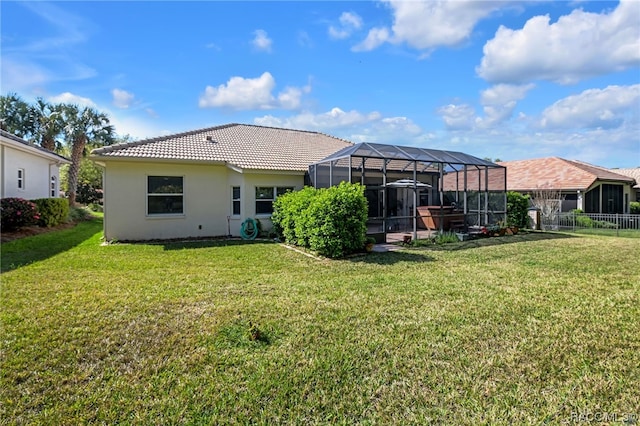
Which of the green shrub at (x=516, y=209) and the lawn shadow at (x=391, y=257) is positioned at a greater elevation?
the green shrub at (x=516, y=209)

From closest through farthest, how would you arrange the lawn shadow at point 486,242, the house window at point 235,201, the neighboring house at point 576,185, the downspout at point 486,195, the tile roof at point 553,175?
the lawn shadow at point 486,242 < the house window at point 235,201 < the downspout at point 486,195 < the neighboring house at point 576,185 < the tile roof at point 553,175

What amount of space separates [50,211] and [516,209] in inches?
880

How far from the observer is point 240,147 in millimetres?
15758

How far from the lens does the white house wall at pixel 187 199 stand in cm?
1212

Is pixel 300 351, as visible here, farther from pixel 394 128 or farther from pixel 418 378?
pixel 394 128

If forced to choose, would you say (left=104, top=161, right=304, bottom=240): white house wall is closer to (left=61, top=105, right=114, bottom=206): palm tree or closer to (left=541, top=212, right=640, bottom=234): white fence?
(left=541, top=212, right=640, bottom=234): white fence

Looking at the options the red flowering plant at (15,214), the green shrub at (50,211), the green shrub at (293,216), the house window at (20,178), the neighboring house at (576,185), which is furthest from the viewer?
the neighboring house at (576,185)

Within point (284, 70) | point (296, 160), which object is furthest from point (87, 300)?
point (284, 70)

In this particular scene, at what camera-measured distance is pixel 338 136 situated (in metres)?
21.8

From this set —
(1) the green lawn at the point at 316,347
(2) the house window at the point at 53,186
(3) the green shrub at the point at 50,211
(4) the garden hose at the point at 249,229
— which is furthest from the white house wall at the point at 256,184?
(2) the house window at the point at 53,186

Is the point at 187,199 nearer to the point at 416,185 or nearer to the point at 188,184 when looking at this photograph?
the point at 188,184

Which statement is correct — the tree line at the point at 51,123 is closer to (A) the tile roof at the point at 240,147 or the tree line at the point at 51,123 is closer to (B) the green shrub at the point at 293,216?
(A) the tile roof at the point at 240,147

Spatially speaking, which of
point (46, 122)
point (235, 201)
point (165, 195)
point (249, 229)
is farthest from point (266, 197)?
point (46, 122)

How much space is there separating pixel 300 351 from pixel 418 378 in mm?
1321
